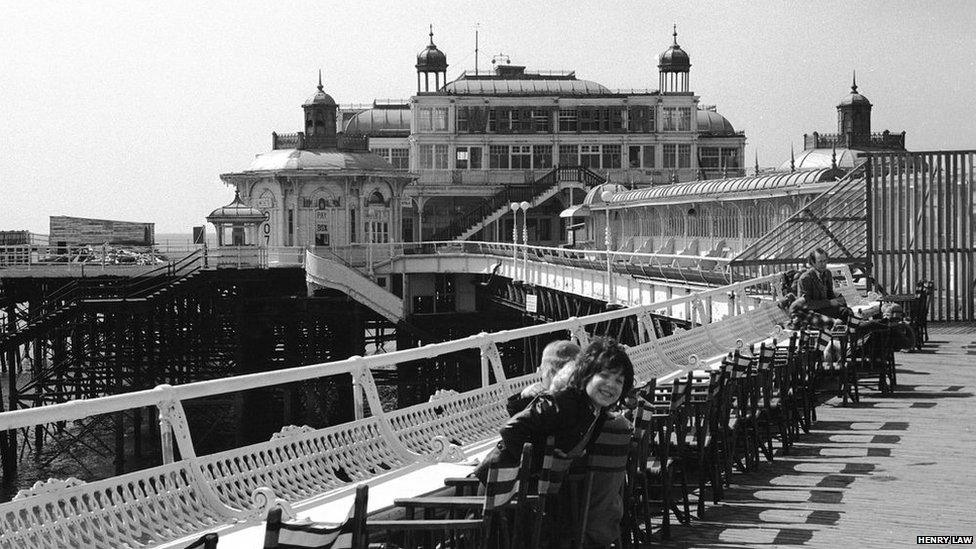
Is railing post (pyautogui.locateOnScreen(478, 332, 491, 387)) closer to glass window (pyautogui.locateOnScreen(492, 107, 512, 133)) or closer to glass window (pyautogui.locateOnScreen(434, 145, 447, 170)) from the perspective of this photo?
glass window (pyautogui.locateOnScreen(434, 145, 447, 170))

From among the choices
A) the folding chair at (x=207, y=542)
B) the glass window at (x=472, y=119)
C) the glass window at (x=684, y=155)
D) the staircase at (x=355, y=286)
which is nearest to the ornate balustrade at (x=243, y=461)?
the folding chair at (x=207, y=542)

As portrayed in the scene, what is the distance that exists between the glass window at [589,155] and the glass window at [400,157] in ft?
42.7

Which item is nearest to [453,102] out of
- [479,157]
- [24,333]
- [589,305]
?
[479,157]

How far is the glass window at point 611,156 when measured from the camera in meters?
85.1

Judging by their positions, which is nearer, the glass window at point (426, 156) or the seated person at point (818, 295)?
the seated person at point (818, 295)

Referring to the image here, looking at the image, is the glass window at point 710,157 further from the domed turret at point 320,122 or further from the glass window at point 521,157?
the domed turret at point 320,122

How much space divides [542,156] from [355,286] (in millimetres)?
34423

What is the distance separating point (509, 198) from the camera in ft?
253

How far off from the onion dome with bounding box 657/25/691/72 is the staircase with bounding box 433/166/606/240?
14278 mm

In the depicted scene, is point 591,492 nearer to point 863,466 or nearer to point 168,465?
point 168,465

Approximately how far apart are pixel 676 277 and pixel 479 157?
163ft

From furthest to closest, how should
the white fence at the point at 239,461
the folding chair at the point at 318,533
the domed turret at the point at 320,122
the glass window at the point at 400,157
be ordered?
the glass window at the point at 400,157 < the domed turret at the point at 320,122 < the white fence at the point at 239,461 < the folding chair at the point at 318,533

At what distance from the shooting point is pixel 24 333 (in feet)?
118

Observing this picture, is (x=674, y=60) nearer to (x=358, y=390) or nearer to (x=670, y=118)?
(x=670, y=118)
